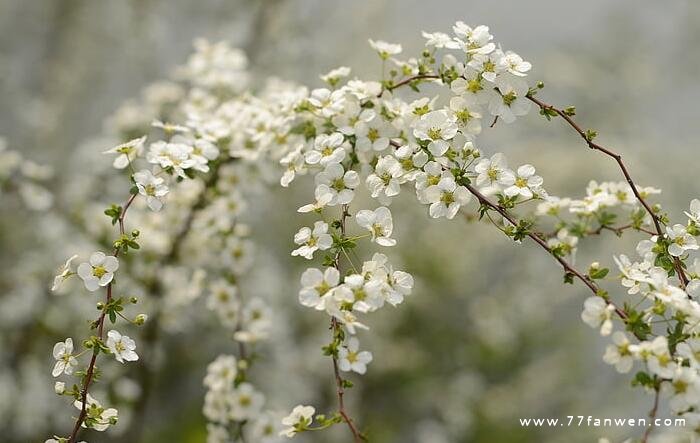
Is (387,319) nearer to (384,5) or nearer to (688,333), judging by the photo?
(384,5)

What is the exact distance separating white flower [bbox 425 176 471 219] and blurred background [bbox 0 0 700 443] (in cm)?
70

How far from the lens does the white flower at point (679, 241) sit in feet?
1.94

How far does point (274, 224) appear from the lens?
1720 mm

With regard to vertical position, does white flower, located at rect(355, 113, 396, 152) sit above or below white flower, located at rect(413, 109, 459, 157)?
above

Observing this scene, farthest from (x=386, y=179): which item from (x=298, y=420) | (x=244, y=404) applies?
(x=244, y=404)

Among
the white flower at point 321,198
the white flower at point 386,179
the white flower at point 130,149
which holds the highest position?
the white flower at point 130,149

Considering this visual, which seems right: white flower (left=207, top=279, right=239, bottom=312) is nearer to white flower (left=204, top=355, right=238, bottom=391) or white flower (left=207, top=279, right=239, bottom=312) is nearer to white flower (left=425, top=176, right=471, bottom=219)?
white flower (left=204, top=355, right=238, bottom=391)

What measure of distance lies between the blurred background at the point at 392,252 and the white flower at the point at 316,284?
708 millimetres

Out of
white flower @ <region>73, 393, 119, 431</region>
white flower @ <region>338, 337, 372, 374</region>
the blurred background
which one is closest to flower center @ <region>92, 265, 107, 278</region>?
white flower @ <region>73, 393, 119, 431</region>

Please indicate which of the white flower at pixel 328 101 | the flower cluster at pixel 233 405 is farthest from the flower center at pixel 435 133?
the flower cluster at pixel 233 405

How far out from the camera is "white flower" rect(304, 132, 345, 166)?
615 millimetres

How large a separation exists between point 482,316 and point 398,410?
318mm

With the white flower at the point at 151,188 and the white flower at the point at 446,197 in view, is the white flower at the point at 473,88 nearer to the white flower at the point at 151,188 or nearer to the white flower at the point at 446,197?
the white flower at the point at 446,197

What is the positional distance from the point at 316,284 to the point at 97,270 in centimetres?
19
